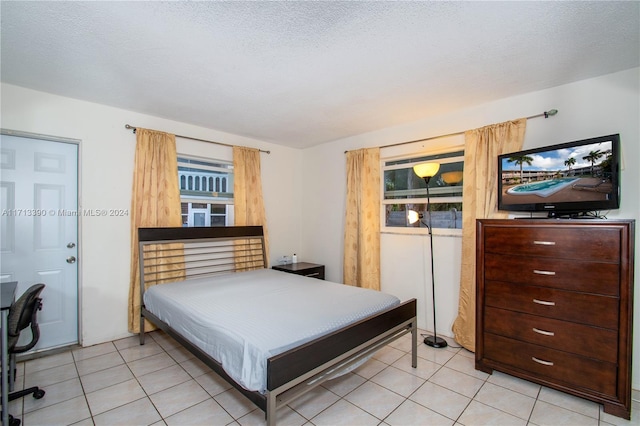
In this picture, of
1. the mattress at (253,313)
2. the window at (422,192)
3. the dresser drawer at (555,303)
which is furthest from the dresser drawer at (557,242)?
the mattress at (253,313)

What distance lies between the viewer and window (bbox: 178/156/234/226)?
3.98 m

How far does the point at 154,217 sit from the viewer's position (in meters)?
3.57

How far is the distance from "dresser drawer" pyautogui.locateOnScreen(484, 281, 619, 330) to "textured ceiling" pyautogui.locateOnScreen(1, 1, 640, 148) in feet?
6.07

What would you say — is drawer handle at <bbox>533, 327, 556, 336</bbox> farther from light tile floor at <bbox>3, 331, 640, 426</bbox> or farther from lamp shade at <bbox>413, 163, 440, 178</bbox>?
lamp shade at <bbox>413, 163, 440, 178</bbox>

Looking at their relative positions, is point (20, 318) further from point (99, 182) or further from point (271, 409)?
point (271, 409)

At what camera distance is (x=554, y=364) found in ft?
7.69

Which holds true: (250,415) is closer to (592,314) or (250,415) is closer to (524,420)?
(524,420)

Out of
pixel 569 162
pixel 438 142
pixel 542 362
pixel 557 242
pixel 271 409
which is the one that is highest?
pixel 438 142

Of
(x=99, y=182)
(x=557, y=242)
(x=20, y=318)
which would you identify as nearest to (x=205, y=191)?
(x=99, y=182)

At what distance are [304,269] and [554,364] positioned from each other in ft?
9.83

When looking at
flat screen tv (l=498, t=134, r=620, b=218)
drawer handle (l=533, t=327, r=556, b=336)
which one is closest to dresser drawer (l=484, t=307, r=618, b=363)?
drawer handle (l=533, t=327, r=556, b=336)

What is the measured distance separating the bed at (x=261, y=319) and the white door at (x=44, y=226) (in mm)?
716

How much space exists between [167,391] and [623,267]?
141 inches

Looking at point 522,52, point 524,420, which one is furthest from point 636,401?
point 522,52
